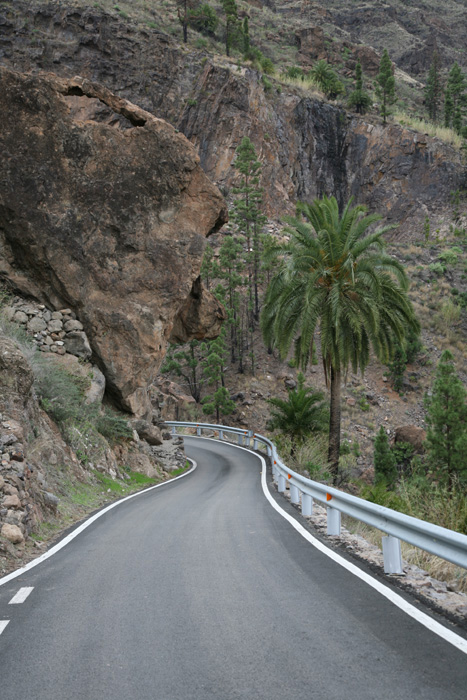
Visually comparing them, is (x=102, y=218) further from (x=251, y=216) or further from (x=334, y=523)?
(x=251, y=216)

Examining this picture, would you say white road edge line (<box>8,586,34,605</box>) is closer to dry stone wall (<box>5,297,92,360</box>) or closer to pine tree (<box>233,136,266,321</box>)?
dry stone wall (<box>5,297,92,360</box>)

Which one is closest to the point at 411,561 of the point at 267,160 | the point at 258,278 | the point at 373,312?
the point at 373,312

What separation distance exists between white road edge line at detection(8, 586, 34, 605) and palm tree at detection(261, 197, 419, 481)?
1399 cm

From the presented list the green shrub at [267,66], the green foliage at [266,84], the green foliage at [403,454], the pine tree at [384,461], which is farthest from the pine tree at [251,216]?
the pine tree at [384,461]

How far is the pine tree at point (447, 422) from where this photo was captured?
76.4 ft

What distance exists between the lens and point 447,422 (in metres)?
23.5

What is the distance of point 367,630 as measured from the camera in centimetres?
393

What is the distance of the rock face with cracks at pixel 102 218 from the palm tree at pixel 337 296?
12.7 feet

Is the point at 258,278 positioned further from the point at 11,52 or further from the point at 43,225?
the point at 11,52

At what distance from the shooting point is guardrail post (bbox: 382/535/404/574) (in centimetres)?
555

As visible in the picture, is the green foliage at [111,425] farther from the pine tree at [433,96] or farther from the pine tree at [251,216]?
the pine tree at [433,96]

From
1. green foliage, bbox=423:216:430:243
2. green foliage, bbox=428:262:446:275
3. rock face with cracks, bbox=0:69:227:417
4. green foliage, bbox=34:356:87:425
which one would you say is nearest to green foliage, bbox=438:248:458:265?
green foliage, bbox=428:262:446:275

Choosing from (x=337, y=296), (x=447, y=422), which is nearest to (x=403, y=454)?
(x=447, y=422)

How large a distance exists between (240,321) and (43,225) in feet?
96.7
